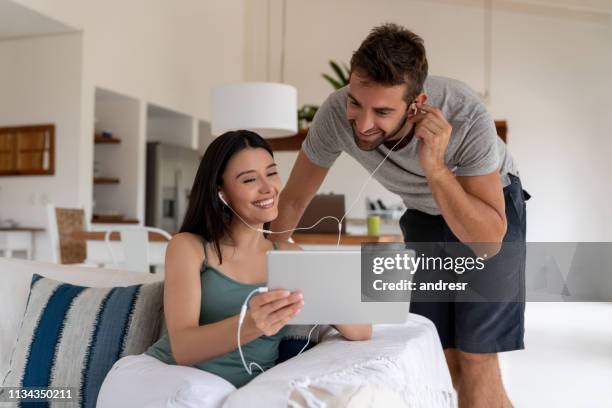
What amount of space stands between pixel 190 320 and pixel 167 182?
6.20m

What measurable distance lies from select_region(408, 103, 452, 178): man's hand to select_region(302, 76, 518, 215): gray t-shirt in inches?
5.7

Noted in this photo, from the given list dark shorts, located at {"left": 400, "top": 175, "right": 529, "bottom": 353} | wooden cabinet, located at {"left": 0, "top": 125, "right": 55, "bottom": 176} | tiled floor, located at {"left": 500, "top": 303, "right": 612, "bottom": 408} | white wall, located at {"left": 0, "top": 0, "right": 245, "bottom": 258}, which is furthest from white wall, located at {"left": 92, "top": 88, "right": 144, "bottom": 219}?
dark shorts, located at {"left": 400, "top": 175, "right": 529, "bottom": 353}

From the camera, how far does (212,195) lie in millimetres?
1571

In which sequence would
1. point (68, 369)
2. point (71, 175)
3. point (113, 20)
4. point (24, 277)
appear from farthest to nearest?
point (113, 20), point (71, 175), point (24, 277), point (68, 369)

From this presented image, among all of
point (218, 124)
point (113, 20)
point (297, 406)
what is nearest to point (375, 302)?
point (297, 406)

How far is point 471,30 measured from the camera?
779 cm

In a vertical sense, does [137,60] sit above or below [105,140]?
above

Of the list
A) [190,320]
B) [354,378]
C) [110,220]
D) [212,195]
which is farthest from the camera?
[110,220]

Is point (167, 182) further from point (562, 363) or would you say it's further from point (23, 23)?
point (562, 363)

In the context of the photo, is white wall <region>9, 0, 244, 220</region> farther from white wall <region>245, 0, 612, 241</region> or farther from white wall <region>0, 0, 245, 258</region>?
white wall <region>245, 0, 612, 241</region>

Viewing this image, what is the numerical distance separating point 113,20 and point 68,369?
220 inches

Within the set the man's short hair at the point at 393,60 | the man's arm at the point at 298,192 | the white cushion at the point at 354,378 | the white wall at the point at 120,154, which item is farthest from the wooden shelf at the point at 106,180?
the white cushion at the point at 354,378

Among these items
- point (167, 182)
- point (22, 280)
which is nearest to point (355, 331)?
point (22, 280)

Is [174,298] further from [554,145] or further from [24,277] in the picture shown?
[554,145]
